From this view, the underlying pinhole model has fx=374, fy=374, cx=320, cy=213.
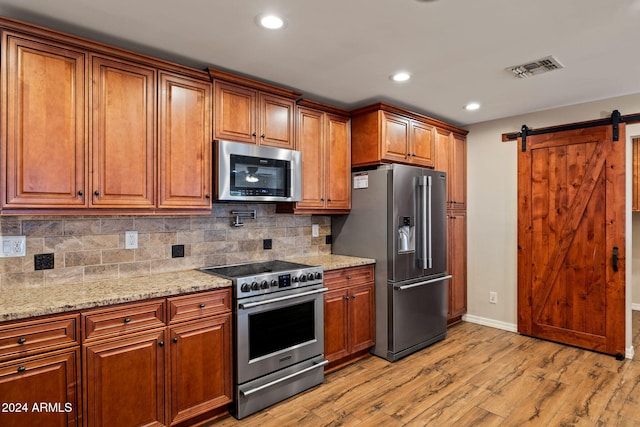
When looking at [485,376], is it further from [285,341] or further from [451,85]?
[451,85]

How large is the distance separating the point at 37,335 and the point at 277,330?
1406mm

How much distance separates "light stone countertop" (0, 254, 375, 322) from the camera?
71.5 inches

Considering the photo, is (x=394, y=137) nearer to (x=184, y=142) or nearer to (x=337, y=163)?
(x=337, y=163)

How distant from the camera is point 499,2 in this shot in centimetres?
191

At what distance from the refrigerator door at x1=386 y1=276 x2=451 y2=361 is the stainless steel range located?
0.77 metres

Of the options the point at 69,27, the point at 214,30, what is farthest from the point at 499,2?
the point at 69,27

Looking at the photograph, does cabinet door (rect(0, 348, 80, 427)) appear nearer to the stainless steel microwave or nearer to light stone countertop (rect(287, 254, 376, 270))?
the stainless steel microwave

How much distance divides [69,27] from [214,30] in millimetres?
827

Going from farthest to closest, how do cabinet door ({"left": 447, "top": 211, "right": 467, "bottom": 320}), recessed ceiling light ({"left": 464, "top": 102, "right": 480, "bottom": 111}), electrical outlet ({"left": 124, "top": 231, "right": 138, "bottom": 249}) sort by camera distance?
cabinet door ({"left": 447, "top": 211, "right": 467, "bottom": 320}) < recessed ceiling light ({"left": 464, "top": 102, "right": 480, "bottom": 111}) < electrical outlet ({"left": 124, "top": 231, "right": 138, "bottom": 249})

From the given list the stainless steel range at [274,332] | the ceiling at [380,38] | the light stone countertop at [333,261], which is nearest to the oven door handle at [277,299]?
the stainless steel range at [274,332]

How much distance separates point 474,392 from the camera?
2.83 metres

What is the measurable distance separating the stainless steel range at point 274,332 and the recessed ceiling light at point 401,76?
5.33 feet

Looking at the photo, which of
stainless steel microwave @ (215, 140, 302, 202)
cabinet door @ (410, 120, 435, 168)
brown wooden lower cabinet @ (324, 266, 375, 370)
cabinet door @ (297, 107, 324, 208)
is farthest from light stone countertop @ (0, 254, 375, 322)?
cabinet door @ (410, 120, 435, 168)

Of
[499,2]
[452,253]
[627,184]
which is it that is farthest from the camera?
[452,253]
